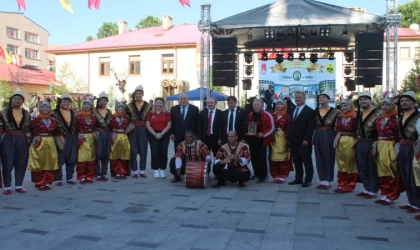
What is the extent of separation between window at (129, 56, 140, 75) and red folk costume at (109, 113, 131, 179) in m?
22.2

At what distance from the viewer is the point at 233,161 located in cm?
645

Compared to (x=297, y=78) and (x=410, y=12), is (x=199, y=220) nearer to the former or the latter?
(x=297, y=78)

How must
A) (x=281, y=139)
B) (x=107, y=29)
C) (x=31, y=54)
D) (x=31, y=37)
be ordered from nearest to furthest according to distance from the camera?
1. (x=281, y=139)
2. (x=31, y=54)
3. (x=31, y=37)
4. (x=107, y=29)

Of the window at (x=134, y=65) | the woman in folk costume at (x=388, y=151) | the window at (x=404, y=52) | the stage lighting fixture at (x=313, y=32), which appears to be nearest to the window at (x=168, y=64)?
the window at (x=134, y=65)

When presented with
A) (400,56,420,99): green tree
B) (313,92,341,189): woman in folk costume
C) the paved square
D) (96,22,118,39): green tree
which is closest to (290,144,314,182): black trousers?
(313,92,341,189): woman in folk costume

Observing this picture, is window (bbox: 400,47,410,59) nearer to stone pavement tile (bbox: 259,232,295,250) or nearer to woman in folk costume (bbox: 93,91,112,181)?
woman in folk costume (bbox: 93,91,112,181)

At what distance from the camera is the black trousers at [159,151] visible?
7445 millimetres

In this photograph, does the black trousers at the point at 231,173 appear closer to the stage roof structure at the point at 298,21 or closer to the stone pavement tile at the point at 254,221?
the stone pavement tile at the point at 254,221

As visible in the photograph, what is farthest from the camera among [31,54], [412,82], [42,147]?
[31,54]

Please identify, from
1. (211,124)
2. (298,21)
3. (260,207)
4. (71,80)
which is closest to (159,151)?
(211,124)

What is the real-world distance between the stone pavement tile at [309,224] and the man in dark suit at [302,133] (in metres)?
1.93

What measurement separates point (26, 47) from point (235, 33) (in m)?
39.1

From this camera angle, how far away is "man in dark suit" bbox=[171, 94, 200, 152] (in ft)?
24.3

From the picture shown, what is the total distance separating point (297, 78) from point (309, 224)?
451 inches
